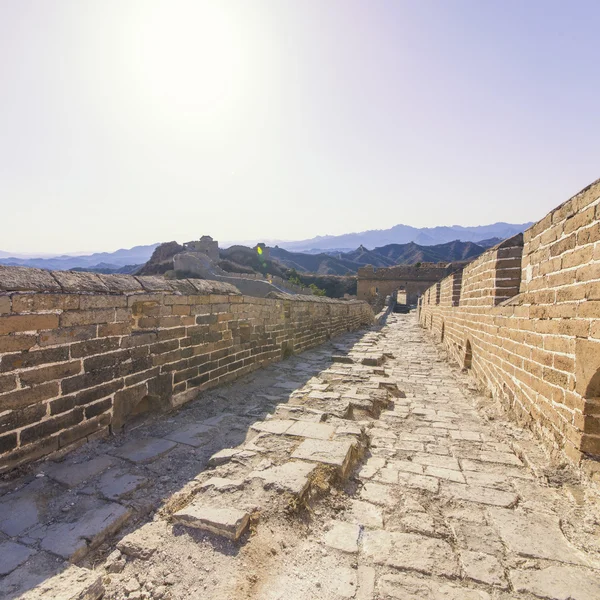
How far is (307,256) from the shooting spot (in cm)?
11188

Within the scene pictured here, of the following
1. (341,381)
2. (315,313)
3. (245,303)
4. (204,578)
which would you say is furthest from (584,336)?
Answer: (315,313)

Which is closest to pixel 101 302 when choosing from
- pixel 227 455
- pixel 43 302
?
pixel 43 302

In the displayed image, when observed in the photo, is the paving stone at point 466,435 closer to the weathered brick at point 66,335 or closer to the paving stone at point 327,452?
the paving stone at point 327,452

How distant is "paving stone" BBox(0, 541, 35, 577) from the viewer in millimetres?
1640

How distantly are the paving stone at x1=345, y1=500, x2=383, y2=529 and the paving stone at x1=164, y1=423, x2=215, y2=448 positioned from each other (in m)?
1.47

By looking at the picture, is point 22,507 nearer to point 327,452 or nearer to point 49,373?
point 49,373

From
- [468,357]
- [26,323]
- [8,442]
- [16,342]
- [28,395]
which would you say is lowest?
[8,442]

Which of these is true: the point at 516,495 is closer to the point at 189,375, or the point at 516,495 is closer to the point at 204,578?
the point at 204,578

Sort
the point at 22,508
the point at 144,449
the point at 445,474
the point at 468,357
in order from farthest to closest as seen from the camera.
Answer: the point at 468,357
the point at 144,449
the point at 445,474
the point at 22,508

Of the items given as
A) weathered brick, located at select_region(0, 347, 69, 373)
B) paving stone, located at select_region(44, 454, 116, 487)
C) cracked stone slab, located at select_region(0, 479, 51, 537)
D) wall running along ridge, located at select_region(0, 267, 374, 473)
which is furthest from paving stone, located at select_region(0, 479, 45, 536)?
weathered brick, located at select_region(0, 347, 69, 373)

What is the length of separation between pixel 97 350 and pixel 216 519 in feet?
6.21

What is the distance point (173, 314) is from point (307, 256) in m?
109

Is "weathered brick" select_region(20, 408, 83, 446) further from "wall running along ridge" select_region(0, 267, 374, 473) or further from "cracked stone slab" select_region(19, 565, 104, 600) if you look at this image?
"cracked stone slab" select_region(19, 565, 104, 600)

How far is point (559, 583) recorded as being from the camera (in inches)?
64.0
